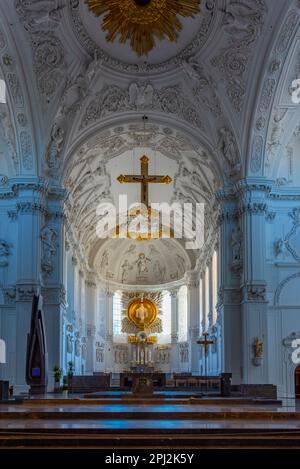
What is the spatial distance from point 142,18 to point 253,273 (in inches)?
411

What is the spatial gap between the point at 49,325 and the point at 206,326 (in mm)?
15080

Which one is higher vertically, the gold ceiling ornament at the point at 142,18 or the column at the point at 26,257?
the gold ceiling ornament at the point at 142,18

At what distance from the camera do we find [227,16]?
1123 inches

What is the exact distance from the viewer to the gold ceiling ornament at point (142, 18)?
28281mm

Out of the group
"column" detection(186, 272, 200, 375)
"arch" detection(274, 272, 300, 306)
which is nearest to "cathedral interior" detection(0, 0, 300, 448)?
"arch" detection(274, 272, 300, 306)

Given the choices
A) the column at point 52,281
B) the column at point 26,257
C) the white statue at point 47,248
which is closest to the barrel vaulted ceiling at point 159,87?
the column at point 26,257

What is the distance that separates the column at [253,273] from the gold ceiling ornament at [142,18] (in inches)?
262

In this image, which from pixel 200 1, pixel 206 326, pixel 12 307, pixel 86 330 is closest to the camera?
pixel 200 1

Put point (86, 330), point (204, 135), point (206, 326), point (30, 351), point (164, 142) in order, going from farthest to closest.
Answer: point (86, 330)
point (206, 326)
point (164, 142)
point (204, 135)
point (30, 351)

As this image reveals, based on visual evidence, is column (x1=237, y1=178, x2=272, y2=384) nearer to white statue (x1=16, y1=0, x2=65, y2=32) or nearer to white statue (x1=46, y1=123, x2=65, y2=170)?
white statue (x1=46, y1=123, x2=65, y2=170)

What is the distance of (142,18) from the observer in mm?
29016

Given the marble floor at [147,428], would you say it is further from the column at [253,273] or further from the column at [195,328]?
the column at [195,328]

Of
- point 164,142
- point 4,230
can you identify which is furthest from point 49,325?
point 164,142

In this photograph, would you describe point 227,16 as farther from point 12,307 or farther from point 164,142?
point 12,307
